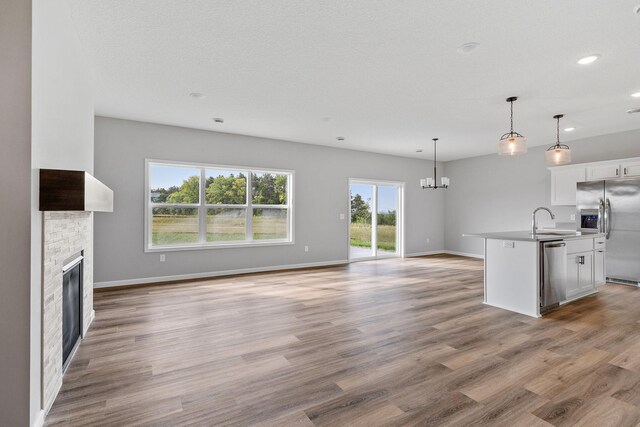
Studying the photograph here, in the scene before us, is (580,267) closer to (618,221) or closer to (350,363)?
(618,221)

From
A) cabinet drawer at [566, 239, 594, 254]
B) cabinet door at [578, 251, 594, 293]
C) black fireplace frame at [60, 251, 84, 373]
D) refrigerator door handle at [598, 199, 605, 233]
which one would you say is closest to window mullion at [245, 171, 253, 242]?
black fireplace frame at [60, 251, 84, 373]

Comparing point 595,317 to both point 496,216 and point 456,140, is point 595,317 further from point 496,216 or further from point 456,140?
point 496,216

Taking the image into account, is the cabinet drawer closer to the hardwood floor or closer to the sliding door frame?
the hardwood floor

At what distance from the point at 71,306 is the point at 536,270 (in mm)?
4692

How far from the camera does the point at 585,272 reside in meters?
4.41

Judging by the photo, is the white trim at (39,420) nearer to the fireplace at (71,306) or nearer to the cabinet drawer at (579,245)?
the fireplace at (71,306)

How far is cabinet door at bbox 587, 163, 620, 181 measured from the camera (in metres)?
5.51

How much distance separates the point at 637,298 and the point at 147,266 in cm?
733

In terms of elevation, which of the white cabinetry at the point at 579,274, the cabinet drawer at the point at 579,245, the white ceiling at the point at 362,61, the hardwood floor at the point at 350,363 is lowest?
the hardwood floor at the point at 350,363

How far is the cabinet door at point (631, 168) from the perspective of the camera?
17.2 ft

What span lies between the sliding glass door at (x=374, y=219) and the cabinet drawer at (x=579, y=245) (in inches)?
170

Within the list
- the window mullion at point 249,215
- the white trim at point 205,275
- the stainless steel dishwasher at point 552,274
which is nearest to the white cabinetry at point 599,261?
the stainless steel dishwasher at point 552,274

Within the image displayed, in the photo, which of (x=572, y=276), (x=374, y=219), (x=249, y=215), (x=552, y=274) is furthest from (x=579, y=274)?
(x=249, y=215)

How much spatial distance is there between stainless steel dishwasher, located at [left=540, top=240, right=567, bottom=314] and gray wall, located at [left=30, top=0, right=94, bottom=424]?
456 cm
